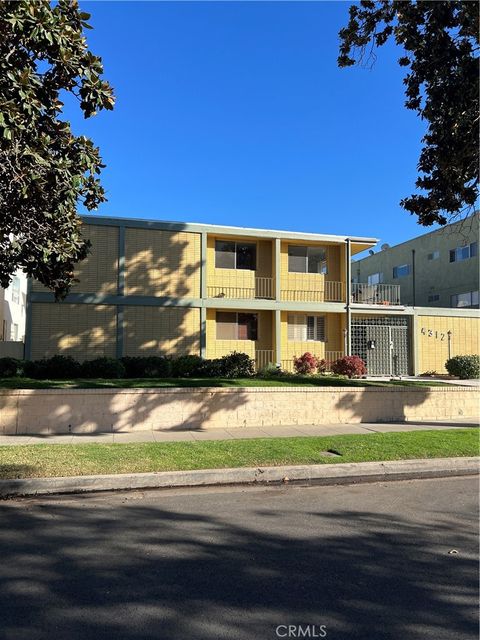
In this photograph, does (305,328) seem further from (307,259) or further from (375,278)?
(375,278)

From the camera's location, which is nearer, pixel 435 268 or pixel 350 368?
pixel 350 368

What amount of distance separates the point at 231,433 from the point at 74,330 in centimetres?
1141

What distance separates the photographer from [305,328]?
23.6 meters

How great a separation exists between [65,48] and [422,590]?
24.5 ft

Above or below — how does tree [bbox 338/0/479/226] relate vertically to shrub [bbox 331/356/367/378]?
above

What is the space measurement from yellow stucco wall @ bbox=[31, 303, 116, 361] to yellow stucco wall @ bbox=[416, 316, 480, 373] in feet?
49.5

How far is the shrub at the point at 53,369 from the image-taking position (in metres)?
16.4

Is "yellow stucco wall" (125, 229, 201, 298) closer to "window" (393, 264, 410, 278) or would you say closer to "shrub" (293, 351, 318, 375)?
"shrub" (293, 351, 318, 375)

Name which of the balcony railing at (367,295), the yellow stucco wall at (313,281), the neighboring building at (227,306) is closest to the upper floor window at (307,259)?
the neighboring building at (227,306)

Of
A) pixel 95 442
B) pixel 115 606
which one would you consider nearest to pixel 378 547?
pixel 115 606

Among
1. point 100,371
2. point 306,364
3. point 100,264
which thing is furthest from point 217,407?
point 100,264

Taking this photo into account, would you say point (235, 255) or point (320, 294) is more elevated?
point (235, 255)

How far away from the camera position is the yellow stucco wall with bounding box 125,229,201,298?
2086 cm

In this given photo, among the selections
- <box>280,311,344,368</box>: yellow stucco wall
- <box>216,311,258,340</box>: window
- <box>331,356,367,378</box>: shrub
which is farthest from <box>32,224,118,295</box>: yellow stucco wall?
<box>331,356,367,378</box>: shrub
